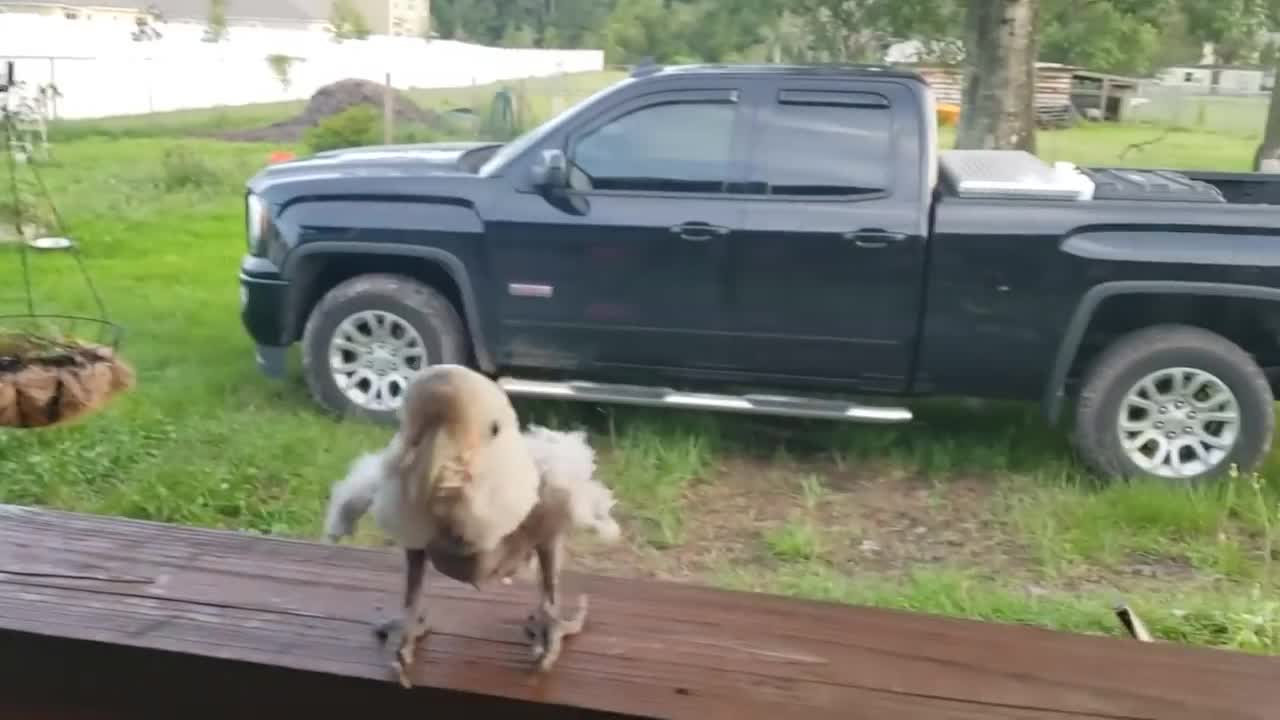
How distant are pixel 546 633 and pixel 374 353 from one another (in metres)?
1.38

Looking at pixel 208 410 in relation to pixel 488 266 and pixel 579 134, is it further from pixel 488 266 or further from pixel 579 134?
pixel 579 134

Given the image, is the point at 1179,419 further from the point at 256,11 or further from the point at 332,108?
the point at 256,11

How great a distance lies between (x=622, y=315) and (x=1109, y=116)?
81cm

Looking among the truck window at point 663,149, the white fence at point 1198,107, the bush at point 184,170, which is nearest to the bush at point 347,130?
the bush at point 184,170

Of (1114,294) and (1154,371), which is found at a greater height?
(1114,294)

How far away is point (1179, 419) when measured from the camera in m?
1.95

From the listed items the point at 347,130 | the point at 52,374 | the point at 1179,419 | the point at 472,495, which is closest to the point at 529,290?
the point at 347,130

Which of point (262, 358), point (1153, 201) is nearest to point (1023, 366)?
point (1153, 201)

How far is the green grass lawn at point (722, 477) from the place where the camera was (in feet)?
4.58

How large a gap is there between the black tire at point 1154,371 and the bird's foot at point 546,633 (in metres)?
1.41

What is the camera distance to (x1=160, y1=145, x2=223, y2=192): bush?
5.22 feet

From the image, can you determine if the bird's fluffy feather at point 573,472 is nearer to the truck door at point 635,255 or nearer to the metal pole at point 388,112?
the metal pole at point 388,112

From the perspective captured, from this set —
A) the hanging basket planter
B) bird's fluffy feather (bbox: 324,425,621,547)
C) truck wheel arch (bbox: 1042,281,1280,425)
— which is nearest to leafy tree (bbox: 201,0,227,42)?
the hanging basket planter

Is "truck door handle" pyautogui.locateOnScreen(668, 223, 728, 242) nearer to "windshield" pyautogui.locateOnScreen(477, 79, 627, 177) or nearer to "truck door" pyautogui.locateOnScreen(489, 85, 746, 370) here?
"truck door" pyautogui.locateOnScreen(489, 85, 746, 370)
